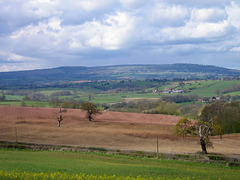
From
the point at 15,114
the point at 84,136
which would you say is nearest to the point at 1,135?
Answer: the point at 84,136

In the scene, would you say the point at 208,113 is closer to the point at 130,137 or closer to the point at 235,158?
the point at 130,137

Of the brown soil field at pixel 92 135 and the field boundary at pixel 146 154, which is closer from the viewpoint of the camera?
the field boundary at pixel 146 154

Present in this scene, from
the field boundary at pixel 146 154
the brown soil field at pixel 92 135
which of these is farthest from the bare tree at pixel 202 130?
the field boundary at pixel 146 154

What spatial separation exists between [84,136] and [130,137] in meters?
7.81

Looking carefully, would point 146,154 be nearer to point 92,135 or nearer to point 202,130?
point 202,130

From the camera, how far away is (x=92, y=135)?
4969 cm

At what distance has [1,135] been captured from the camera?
46906 mm

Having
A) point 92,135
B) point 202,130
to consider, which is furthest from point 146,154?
point 92,135

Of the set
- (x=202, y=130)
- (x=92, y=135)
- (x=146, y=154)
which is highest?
(x=202, y=130)

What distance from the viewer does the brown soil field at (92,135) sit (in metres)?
41.5

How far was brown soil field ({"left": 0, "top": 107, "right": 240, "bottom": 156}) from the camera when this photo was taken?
41500 millimetres

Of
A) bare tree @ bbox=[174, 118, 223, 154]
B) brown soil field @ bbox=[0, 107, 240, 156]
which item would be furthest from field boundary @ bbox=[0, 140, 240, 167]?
brown soil field @ bbox=[0, 107, 240, 156]

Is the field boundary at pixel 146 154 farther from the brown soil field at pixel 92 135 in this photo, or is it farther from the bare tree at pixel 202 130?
the brown soil field at pixel 92 135

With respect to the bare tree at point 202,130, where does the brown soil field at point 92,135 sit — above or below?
below
